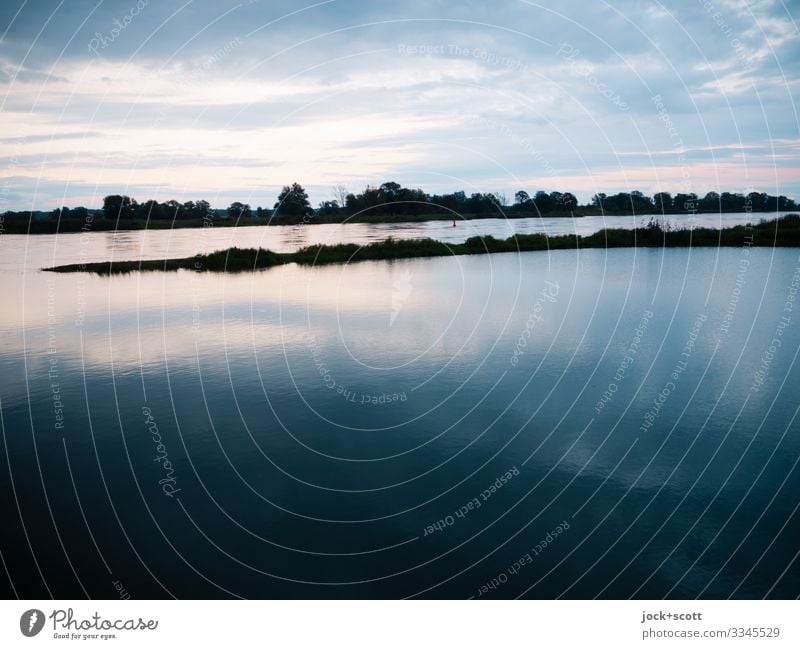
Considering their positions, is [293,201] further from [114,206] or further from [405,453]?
[405,453]

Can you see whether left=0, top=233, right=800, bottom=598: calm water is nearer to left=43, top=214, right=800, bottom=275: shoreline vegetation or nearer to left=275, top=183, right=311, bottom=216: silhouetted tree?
left=43, top=214, right=800, bottom=275: shoreline vegetation

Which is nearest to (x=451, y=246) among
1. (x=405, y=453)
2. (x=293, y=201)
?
(x=293, y=201)

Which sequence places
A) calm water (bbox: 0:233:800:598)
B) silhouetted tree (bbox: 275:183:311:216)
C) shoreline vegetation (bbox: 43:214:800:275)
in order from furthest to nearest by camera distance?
silhouetted tree (bbox: 275:183:311:216) → shoreline vegetation (bbox: 43:214:800:275) → calm water (bbox: 0:233:800:598)

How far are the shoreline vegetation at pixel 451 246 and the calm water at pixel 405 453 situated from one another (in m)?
21.4

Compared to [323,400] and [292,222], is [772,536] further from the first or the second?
[292,222]

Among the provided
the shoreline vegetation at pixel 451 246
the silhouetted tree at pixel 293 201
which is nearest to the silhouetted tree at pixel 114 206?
the silhouetted tree at pixel 293 201

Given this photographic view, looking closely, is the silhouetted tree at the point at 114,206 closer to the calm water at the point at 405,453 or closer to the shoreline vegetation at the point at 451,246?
the shoreline vegetation at the point at 451,246

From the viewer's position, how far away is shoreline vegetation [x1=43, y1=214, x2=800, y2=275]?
5084 cm

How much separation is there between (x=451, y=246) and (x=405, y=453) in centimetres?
4753

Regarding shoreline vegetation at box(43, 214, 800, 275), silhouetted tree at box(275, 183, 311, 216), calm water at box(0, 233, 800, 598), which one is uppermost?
silhouetted tree at box(275, 183, 311, 216)

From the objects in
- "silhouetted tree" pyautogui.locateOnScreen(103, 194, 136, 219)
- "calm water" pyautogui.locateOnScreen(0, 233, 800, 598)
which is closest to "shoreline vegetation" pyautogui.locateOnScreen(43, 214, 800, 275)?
"calm water" pyautogui.locateOnScreen(0, 233, 800, 598)

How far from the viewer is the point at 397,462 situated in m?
14.0

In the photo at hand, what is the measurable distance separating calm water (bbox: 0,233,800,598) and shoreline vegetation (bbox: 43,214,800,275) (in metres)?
21.4

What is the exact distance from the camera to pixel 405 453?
14.5 meters
